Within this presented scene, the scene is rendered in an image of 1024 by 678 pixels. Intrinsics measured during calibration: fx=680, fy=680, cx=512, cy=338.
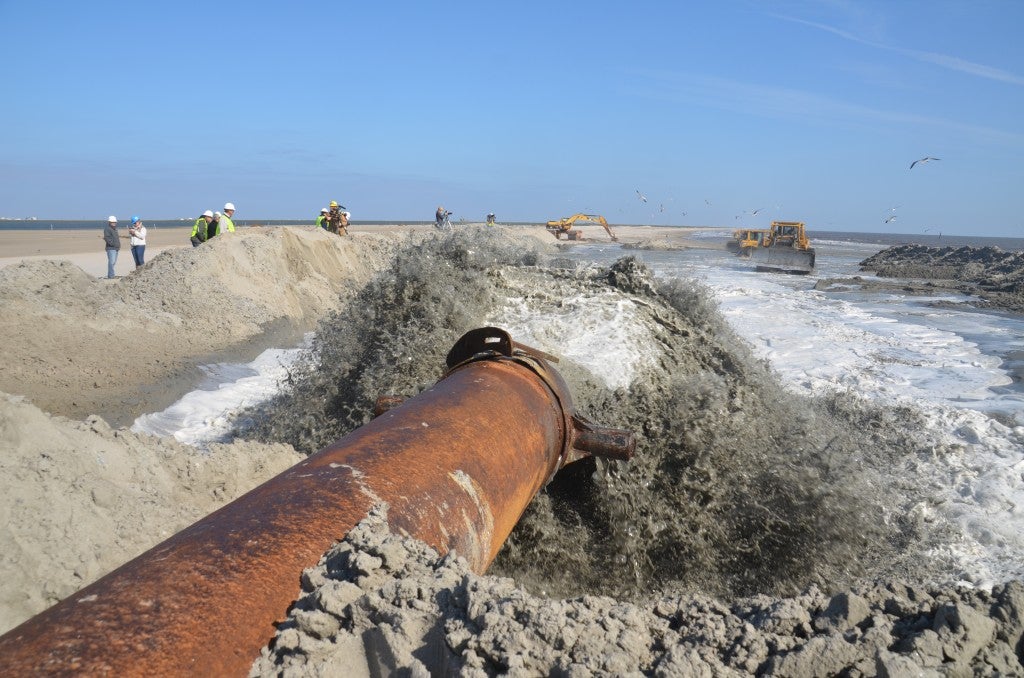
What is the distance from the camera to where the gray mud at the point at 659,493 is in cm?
164

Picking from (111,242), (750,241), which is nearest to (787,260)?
(750,241)

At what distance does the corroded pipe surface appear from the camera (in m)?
1.28

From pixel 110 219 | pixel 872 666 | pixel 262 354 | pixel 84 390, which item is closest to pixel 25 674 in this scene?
pixel 872 666

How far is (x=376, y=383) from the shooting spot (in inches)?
209

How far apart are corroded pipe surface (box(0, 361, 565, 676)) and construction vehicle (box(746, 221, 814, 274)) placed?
1095 inches

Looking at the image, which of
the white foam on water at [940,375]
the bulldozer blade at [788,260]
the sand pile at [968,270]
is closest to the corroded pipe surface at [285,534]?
the white foam on water at [940,375]

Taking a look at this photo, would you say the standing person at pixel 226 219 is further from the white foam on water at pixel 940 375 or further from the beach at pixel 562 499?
the white foam on water at pixel 940 375

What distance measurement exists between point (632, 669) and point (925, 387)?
29.5 ft

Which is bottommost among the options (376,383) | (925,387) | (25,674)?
(925,387)

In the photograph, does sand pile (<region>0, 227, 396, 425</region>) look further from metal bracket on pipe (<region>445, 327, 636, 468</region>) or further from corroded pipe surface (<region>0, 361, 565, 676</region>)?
corroded pipe surface (<region>0, 361, 565, 676</region>)

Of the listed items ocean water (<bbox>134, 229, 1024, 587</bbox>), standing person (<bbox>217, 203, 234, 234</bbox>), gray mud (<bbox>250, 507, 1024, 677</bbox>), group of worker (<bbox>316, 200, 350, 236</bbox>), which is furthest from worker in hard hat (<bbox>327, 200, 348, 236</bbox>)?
gray mud (<bbox>250, 507, 1024, 677</bbox>)

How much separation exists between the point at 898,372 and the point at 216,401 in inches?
361

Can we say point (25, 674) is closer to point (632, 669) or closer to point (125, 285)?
point (632, 669)

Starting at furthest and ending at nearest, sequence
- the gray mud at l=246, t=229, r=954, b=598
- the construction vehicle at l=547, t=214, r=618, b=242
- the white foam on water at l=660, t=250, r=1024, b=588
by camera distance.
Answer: the construction vehicle at l=547, t=214, r=618, b=242
the white foam on water at l=660, t=250, r=1024, b=588
the gray mud at l=246, t=229, r=954, b=598
